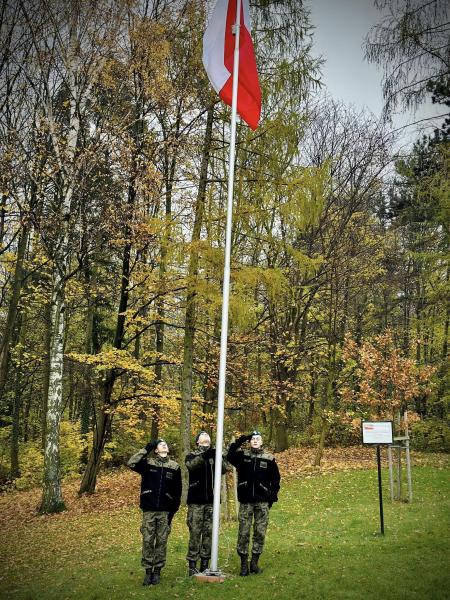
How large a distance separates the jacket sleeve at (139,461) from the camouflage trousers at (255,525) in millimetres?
1450

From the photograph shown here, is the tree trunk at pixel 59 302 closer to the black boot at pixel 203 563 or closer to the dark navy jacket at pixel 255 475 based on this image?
the black boot at pixel 203 563

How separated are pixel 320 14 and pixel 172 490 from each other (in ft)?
39.5

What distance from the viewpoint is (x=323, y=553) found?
7926 mm

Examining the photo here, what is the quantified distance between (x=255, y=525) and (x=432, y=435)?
54.6 ft

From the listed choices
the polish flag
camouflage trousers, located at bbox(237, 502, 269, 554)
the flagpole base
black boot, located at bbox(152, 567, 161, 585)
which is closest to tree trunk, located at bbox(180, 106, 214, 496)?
the polish flag

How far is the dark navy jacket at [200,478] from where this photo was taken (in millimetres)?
7066

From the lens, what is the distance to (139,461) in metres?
6.97

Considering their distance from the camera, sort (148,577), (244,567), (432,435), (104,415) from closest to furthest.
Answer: (148,577), (244,567), (104,415), (432,435)

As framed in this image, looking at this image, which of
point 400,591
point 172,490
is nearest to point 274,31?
point 172,490

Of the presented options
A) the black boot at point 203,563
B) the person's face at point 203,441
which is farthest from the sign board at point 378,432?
the black boot at point 203,563

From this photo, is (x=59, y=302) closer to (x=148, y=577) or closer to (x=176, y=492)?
Answer: (x=176, y=492)

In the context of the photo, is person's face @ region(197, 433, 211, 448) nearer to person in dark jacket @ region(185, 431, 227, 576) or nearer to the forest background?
person in dark jacket @ region(185, 431, 227, 576)

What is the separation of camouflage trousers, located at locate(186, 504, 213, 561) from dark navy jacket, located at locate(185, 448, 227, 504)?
11 cm

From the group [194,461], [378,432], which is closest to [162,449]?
[194,461]
